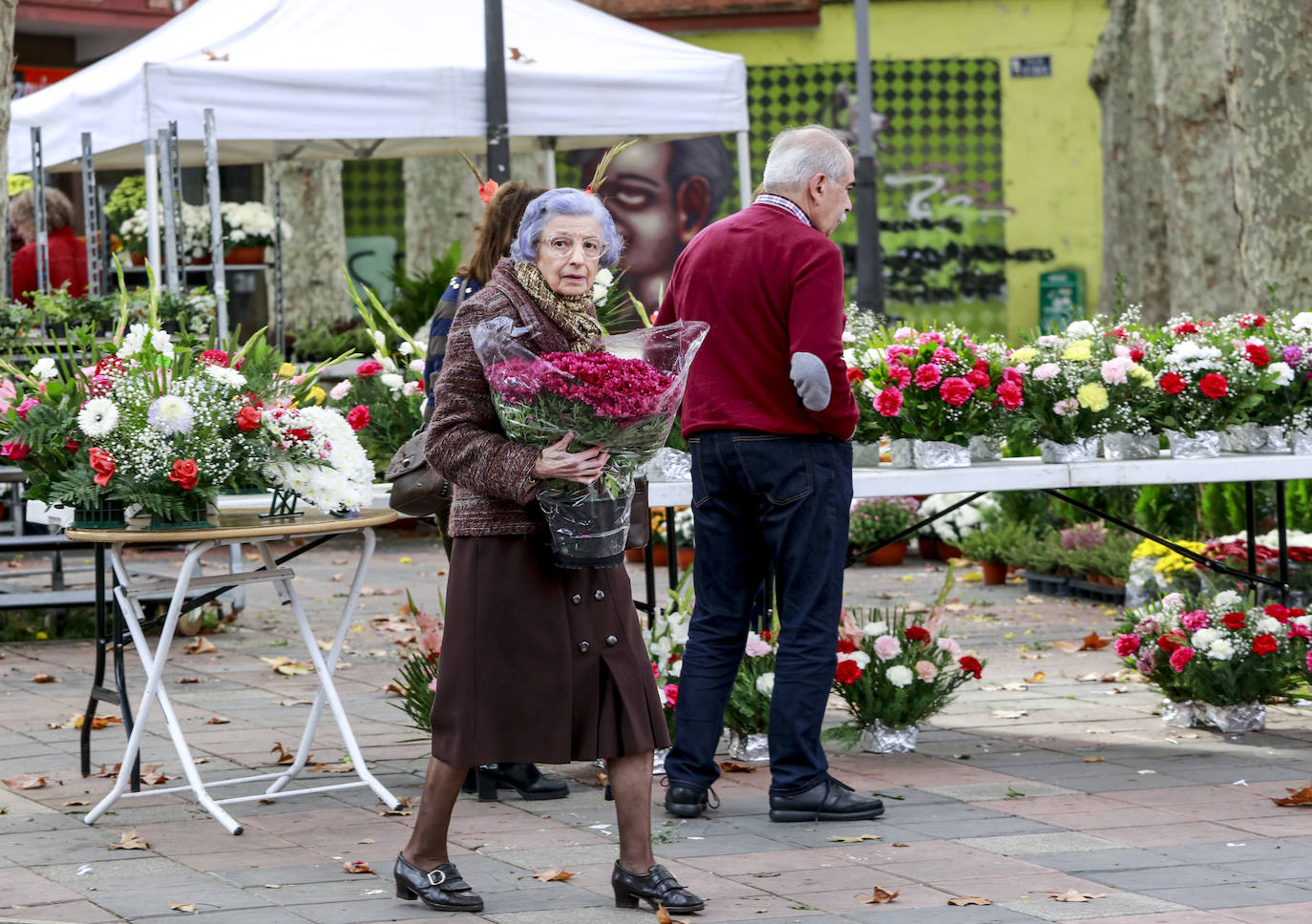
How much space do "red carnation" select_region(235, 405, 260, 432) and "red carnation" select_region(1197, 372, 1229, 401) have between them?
3337 mm

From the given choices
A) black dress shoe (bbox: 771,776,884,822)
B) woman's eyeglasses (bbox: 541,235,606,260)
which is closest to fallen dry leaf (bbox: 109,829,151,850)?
black dress shoe (bbox: 771,776,884,822)

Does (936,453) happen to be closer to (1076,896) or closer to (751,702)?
(751,702)

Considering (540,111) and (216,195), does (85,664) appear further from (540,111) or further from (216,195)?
(540,111)

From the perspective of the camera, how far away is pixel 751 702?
609 cm

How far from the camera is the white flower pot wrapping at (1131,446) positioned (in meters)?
6.59

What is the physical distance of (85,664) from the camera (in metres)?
8.64

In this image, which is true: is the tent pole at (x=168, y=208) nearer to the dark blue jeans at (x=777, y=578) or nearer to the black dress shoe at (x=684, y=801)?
the dark blue jeans at (x=777, y=578)

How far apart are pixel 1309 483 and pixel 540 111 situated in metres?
4.75

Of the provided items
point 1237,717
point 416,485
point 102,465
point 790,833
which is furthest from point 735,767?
point 102,465

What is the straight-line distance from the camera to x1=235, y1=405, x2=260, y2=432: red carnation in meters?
5.43

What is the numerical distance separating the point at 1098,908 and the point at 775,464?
1561 millimetres

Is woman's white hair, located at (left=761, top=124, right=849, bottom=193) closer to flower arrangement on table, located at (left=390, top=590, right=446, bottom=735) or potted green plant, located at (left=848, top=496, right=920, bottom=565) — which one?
flower arrangement on table, located at (left=390, top=590, right=446, bottom=735)

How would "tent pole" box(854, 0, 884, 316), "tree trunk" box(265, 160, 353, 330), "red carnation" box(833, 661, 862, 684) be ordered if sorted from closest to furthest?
1. "red carnation" box(833, 661, 862, 684)
2. "tent pole" box(854, 0, 884, 316)
3. "tree trunk" box(265, 160, 353, 330)

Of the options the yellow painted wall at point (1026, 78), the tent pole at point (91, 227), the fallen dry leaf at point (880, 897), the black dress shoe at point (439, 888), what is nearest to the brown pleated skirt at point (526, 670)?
the black dress shoe at point (439, 888)
